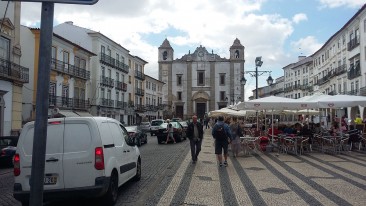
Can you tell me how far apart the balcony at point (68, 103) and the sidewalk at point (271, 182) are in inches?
1061

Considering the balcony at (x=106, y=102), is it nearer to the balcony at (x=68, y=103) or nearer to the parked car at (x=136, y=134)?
the balcony at (x=68, y=103)

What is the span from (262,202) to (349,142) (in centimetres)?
1213

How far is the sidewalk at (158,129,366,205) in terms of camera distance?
818cm

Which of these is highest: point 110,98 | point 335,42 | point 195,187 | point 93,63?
point 335,42

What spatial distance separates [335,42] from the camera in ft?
183

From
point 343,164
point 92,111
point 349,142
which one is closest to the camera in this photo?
point 343,164

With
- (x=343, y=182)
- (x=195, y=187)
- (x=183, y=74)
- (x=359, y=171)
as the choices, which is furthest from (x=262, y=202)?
(x=183, y=74)

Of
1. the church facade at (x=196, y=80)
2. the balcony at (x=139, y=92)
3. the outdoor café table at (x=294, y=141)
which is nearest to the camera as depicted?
the outdoor café table at (x=294, y=141)

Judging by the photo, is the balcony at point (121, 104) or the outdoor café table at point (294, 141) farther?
the balcony at point (121, 104)

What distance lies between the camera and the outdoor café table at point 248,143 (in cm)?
1739

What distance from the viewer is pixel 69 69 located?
42188 millimetres

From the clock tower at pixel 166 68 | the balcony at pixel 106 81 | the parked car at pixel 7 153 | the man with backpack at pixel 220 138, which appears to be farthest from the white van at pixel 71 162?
the clock tower at pixel 166 68

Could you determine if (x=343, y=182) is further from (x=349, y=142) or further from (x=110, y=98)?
(x=110, y=98)

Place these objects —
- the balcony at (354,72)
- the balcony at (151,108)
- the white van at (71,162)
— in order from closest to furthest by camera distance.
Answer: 1. the white van at (71,162)
2. the balcony at (354,72)
3. the balcony at (151,108)
